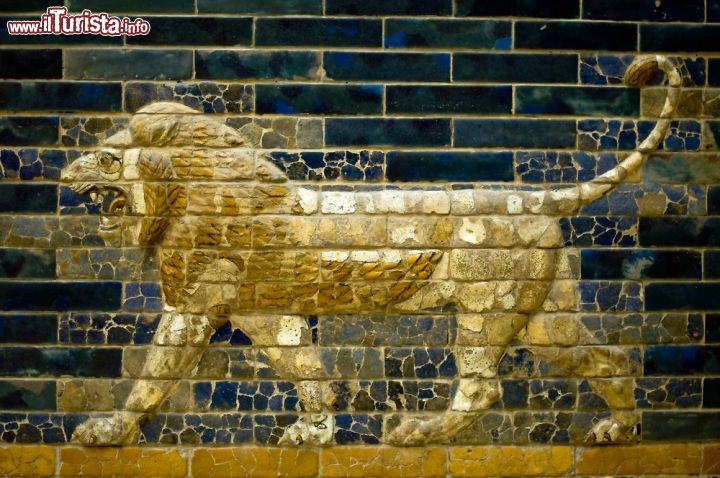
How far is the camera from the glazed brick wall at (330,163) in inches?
156

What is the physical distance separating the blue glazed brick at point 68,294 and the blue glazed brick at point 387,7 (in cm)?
170

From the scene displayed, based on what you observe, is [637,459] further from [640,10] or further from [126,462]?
[126,462]

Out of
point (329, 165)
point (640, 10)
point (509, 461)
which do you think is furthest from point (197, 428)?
point (640, 10)

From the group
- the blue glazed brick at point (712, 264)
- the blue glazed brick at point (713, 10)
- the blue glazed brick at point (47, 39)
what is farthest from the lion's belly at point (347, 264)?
the blue glazed brick at point (713, 10)

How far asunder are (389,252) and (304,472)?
1124 mm

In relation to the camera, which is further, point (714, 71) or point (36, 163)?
point (714, 71)

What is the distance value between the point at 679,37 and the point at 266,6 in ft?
6.58

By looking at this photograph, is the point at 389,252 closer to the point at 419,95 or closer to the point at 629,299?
the point at 419,95

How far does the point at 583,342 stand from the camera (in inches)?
158

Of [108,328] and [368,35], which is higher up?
[368,35]

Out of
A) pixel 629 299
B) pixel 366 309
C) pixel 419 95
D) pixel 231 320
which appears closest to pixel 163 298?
pixel 231 320

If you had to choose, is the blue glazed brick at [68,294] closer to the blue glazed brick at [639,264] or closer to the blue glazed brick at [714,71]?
the blue glazed brick at [639,264]

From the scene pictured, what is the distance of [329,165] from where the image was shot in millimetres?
3945

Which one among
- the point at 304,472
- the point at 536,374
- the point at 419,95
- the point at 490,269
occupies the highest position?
the point at 419,95
